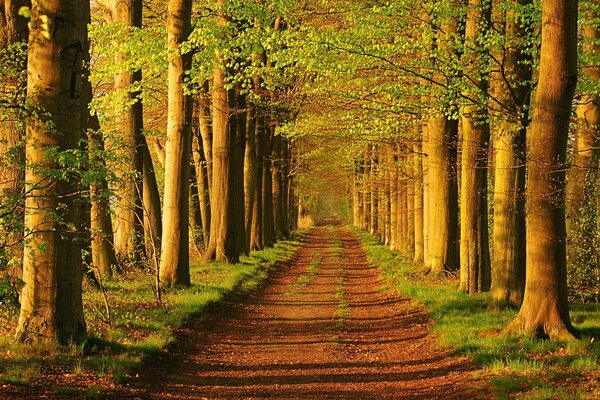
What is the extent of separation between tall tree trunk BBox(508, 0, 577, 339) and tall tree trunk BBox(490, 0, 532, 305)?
220 centimetres

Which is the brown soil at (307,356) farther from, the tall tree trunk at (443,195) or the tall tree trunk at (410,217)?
the tall tree trunk at (410,217)

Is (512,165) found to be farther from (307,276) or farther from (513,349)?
(307,276)

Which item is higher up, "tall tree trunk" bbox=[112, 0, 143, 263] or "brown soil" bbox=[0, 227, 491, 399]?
"tall tree trunk" bbox=[112, 0, 143, 263]

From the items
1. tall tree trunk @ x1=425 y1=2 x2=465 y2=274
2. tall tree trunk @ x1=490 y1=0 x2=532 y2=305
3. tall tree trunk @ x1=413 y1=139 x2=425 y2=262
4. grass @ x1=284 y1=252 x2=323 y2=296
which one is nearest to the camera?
tall tree trunk @ x1=490 y1=0 x2=532 y2=305

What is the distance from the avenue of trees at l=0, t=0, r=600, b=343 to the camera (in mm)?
8219

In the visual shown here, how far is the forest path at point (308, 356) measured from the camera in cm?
816

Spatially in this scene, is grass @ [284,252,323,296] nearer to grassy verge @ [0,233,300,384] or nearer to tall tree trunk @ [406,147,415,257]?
grassy verge @ [0,233,300,384]

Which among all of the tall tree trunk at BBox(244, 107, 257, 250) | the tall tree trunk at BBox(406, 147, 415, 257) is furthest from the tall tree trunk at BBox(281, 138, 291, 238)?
the tall tree trunk at BBox(406, 147, 415, 257)

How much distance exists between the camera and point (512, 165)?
40.4 ft

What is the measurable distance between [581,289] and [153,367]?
9771mm

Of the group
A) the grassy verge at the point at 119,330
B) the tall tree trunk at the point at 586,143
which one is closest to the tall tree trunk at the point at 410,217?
the tall tree trunk at the point at 586,143

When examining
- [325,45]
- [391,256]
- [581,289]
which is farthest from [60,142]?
[391,256]

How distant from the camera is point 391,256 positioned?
95.4 ft

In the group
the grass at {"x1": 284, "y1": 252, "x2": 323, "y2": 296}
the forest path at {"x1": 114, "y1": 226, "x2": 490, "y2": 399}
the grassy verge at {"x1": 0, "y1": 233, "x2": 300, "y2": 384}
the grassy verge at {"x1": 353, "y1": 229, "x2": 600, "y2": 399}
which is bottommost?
the grass at {"x1": 284, "y1": 252, "x2": 323, "y2": 296}
